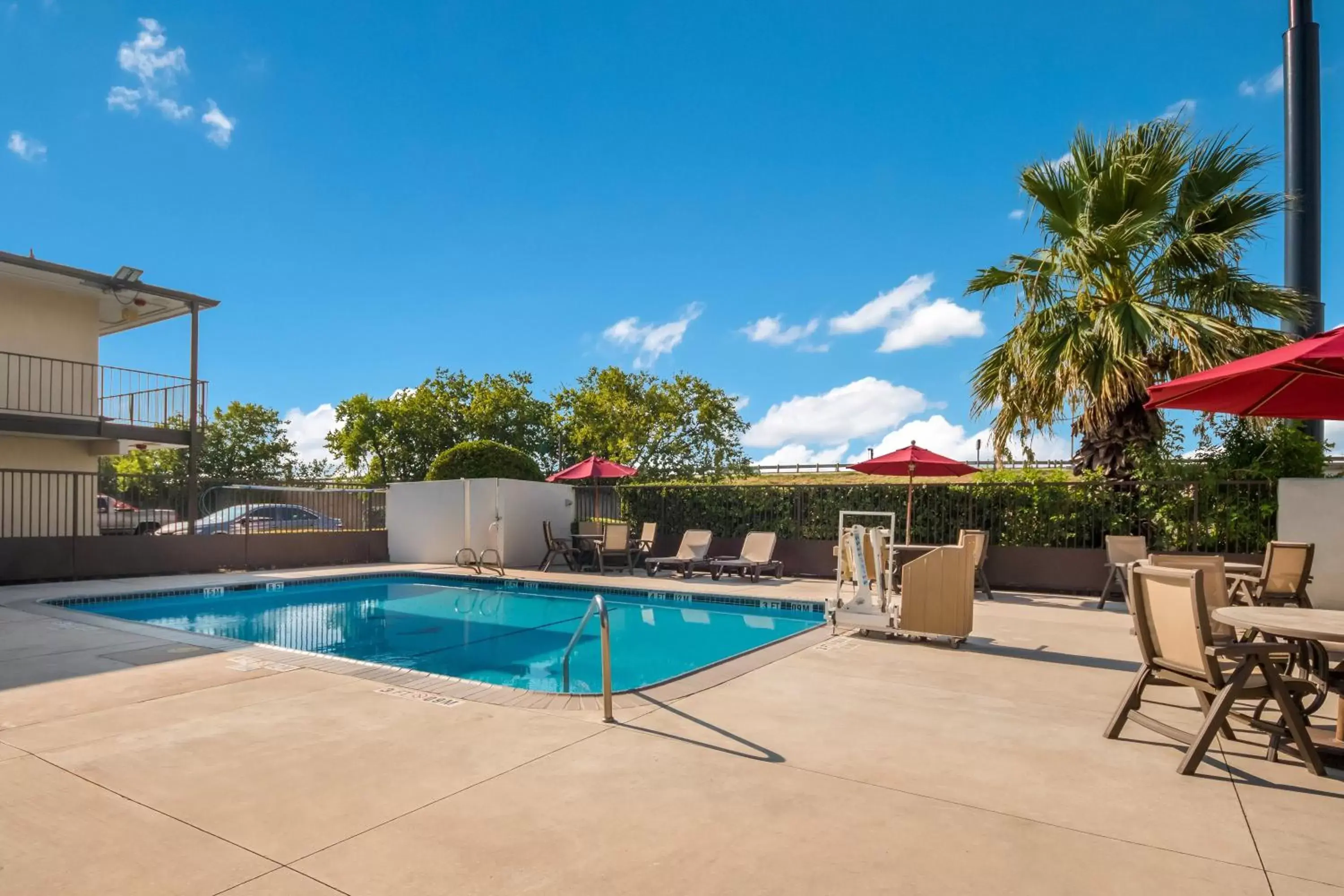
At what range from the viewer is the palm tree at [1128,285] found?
949 centimetres

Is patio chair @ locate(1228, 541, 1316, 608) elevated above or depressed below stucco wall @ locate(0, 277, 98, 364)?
below

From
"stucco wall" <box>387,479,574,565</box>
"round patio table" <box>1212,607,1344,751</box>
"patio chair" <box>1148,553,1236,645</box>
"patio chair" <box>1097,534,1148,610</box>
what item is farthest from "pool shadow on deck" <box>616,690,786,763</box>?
"stucco wall" <box>387,479,574,565</box>

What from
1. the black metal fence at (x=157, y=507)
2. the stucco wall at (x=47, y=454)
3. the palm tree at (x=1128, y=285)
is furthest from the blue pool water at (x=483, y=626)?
the stucco wall at (x=47, y=454)

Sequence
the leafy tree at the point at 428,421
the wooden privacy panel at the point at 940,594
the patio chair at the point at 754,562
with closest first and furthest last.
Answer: the wooden privacy panel at the point at 940,594 → the patio chair at the point at 754,562 → the leafy tree at the point at 428,421

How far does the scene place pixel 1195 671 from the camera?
12.1ft

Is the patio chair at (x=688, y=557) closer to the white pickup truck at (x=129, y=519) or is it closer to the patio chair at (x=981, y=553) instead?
the patio chair at (x=981, y=553)

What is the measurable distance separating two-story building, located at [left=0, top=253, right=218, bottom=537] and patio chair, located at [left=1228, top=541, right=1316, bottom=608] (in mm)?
15845

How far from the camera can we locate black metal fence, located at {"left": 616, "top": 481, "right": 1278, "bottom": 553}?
9.73 m

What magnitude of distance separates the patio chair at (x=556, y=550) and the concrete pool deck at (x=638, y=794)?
335 inches

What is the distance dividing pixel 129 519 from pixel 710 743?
13.9m

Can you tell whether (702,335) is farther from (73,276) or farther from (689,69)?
(73,276)

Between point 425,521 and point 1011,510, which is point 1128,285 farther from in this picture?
point 425,521

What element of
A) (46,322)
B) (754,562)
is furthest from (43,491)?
(754,562)

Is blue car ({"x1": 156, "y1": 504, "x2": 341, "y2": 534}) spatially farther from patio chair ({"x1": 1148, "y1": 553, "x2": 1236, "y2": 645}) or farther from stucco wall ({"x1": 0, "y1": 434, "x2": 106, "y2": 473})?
patio chair ({"x1": 1148, "y1": 553, "x2": 1236, "y2": 645})
